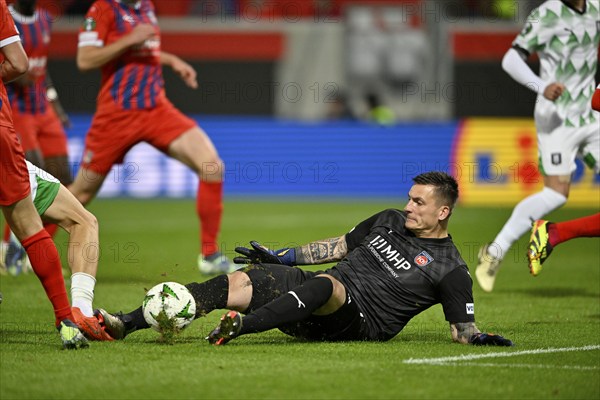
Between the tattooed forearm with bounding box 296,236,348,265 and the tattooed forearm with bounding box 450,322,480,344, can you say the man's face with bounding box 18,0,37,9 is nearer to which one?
the tattooed forearm with bounding box 296,236,348,265

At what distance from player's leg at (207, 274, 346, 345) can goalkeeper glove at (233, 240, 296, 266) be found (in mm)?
532

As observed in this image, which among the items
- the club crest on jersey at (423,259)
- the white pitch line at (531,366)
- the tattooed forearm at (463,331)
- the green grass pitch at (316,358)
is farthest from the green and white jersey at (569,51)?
the white pitch line at (531,366)

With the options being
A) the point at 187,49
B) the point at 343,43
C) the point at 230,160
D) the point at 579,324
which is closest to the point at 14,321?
the point at 579,324

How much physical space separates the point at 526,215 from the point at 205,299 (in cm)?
403

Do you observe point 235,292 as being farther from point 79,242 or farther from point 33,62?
point 33,62

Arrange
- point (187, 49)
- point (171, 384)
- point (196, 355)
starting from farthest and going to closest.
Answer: point (187, 49), point (196, 355), point (171, 384)

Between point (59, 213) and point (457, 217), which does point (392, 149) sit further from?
point (59, 213)

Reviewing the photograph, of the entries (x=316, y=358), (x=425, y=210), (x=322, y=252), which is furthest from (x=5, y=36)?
(x=425, y=210)

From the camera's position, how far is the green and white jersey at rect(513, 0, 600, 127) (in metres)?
9.18

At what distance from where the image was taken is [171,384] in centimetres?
507

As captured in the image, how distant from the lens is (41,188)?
21.5 ft

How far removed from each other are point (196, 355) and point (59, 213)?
1.48 m

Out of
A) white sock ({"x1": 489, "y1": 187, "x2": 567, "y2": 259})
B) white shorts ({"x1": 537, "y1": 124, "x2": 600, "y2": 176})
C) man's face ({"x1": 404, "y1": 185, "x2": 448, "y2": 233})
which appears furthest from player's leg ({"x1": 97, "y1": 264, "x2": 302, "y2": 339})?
white shorts ({"x1": 537, "y1": 124, "x2": 600, "y2": 176})

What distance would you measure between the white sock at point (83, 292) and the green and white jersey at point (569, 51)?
14.7ft
